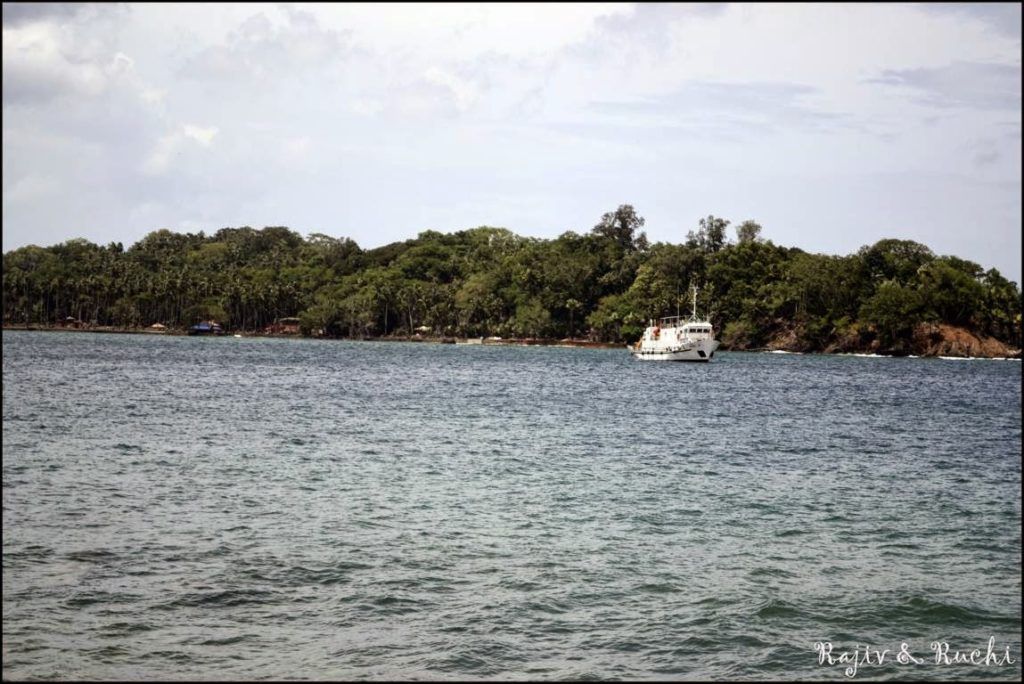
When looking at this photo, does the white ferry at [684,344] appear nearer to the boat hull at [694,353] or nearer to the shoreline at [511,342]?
the boat hull at [694,353]

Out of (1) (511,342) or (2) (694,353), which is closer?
(2) (694,353)

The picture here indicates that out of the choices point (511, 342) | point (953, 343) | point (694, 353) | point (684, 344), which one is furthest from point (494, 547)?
point (511, 342)

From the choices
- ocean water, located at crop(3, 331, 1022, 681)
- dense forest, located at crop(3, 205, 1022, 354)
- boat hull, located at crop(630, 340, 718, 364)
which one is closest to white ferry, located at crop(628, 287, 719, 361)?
boat hull, located at crop(630, 340, 718, 364)

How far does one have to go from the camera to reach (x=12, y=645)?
15.3 meters

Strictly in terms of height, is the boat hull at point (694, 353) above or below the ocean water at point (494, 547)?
above

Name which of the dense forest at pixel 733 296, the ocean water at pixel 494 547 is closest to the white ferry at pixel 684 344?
the dense forest at pixel 733 296

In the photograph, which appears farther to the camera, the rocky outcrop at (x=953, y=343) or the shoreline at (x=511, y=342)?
the shoreline at (x=511, y=342)

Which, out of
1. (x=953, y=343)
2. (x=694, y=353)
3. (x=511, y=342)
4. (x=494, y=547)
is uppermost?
(x=953, y=343)

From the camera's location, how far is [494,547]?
22.0 m

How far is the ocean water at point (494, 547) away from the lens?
15586mm

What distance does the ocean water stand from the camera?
15.6 metres

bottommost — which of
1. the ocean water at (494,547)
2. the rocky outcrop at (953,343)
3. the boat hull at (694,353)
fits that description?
the ocean water at (494,547)

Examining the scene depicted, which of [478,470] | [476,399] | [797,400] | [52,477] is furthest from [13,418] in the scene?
[797,400]

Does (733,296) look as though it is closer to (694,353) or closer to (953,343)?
(953,343)
